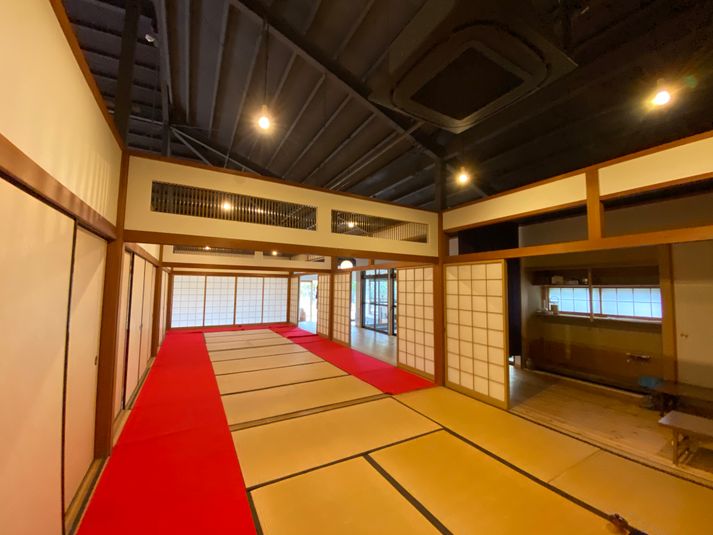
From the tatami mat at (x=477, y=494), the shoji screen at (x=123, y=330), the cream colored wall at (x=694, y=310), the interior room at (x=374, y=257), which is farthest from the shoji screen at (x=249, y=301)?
the cream colored wall at (x=694, y=310)

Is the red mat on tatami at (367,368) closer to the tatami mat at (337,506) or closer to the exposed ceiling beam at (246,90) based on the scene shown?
the tatami mat at (337,506)

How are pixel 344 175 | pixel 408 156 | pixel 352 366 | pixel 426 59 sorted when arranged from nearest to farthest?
pixel 426 59, pixel 408 156, pixel 352 366, pixel 344 175

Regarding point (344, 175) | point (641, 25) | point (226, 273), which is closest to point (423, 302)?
point (344, 175)

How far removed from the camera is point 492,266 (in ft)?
13.2

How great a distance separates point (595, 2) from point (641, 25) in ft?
1.50

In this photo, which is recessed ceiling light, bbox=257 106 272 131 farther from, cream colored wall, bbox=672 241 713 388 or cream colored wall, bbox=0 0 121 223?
cream colored wall, bbox=672 241 713 388

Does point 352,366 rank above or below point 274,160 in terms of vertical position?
below

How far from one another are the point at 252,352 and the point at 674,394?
23.0 feet

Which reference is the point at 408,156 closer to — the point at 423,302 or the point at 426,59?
the point at 423,302

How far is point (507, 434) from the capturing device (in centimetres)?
310

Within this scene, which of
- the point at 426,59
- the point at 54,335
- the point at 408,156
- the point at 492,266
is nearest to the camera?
the point at 426,59

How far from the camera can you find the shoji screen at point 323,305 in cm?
874

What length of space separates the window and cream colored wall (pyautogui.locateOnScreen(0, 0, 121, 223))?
22.7 ft

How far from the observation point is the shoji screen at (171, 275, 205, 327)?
929 cm
